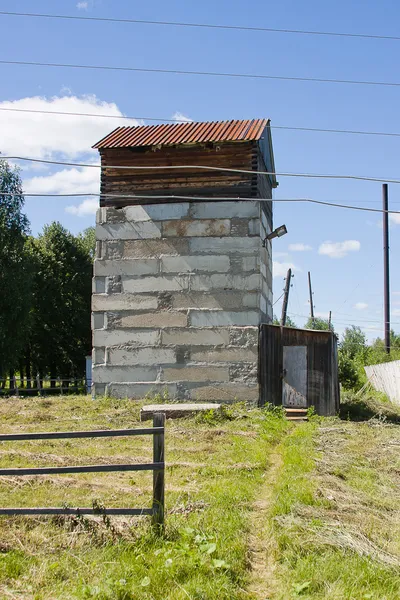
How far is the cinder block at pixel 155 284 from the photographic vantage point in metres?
18.5

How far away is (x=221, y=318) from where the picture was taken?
18234mm

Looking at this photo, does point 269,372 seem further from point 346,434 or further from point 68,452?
point 68,452

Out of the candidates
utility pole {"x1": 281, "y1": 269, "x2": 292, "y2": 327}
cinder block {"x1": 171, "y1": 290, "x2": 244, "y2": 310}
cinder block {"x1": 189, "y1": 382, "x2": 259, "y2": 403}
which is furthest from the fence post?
utility pole {"x1": 281, "y1": 269, "x2": 292, "y2": 327}

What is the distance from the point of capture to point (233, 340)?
1808 cm

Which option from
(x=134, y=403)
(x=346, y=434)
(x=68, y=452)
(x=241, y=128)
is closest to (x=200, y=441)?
(x=68, y=452)

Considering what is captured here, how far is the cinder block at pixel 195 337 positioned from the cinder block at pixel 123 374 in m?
0.98

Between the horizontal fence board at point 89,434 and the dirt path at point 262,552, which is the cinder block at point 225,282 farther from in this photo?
the horizontal fence board at point 89,434

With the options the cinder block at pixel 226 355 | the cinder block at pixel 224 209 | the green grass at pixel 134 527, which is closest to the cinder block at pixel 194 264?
the cinder block at pixel 224 209

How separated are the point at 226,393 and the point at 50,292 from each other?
29.4m

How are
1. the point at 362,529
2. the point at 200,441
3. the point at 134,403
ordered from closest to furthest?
1. the point at 362,529
2. the point at 200,441
3. the point at 134,403

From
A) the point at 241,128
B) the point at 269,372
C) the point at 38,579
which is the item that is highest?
the point at 241,128

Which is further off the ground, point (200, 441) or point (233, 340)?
point (233, 340)

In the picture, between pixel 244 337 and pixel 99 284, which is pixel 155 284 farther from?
pixel 244 337

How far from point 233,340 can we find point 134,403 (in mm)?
3363
